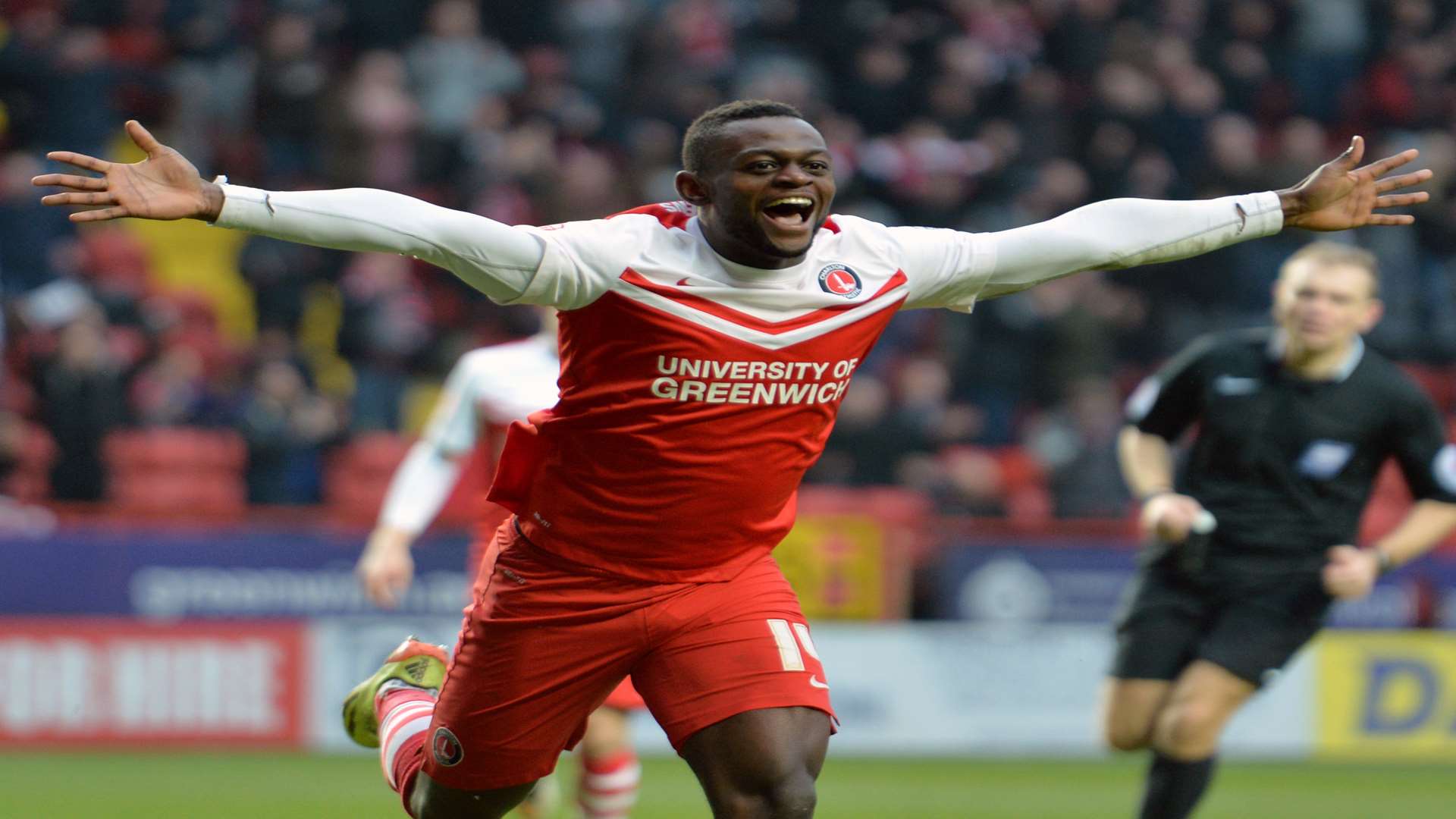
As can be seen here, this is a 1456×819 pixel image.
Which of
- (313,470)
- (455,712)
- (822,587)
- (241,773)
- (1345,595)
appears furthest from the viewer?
(313,470)

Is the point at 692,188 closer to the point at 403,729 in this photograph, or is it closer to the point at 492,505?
the point at 403,729

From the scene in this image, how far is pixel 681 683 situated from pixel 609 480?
20.6 inches

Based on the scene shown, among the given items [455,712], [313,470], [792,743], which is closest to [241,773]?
[313,470]

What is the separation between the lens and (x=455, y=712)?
16.5ft

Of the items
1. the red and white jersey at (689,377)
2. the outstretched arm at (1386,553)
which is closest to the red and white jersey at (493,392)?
the red and white jersey at (689,377)

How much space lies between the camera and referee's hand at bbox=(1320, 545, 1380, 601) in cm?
658

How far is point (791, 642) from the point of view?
16.0 ft

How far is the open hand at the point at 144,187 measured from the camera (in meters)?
4.14

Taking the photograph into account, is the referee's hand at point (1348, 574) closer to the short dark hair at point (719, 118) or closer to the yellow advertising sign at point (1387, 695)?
the short dark hair at point (719, 118)

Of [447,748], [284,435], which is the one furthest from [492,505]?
[284,435]

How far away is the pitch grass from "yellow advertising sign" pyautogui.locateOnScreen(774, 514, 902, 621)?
930 mm

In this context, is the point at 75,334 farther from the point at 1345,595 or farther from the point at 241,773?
the point at 1345,595

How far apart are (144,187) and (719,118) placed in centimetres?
135

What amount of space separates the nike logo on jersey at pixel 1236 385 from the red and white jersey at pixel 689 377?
2.26 metres
